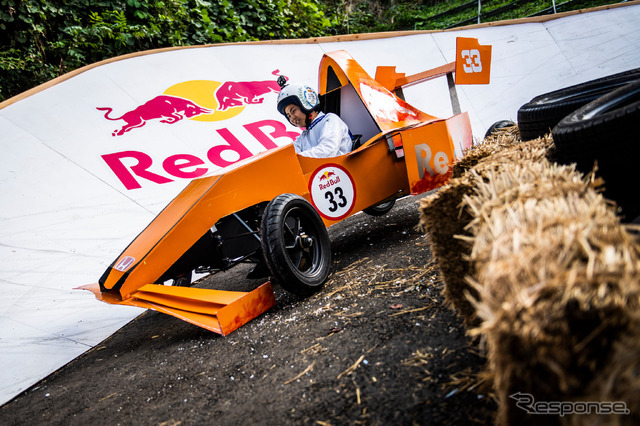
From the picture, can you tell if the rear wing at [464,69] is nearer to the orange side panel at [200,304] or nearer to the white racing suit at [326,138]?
the white racing suit at [326,138]

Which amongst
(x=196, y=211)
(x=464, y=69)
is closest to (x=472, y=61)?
(x=464, y=69)

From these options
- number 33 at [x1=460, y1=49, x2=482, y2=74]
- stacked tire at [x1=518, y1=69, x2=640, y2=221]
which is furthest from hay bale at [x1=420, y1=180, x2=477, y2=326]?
number 33 at [x1=460, y1=49, x2=482, y2=74]

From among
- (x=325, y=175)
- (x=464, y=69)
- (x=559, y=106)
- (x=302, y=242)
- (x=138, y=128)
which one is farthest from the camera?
(x=138, y=128)

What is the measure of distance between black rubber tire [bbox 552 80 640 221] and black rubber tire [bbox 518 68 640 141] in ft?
3.38

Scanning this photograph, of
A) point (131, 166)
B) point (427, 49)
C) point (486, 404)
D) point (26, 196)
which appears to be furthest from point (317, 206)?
point (427, 49)

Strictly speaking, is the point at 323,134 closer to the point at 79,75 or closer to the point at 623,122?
the point at 623,122

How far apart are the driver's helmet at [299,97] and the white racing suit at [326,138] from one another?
0.43 ft

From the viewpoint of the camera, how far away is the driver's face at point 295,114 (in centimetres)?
381

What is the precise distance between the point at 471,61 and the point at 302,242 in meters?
3.12

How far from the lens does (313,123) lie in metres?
3.78

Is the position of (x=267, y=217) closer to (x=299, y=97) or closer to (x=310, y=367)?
(x=310, y=367)

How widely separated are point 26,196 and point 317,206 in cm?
328

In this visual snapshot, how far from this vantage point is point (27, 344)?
310 centimetres

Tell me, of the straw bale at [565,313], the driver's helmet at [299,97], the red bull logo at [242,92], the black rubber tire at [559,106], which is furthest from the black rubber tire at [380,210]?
the straw bale at [565,313]
